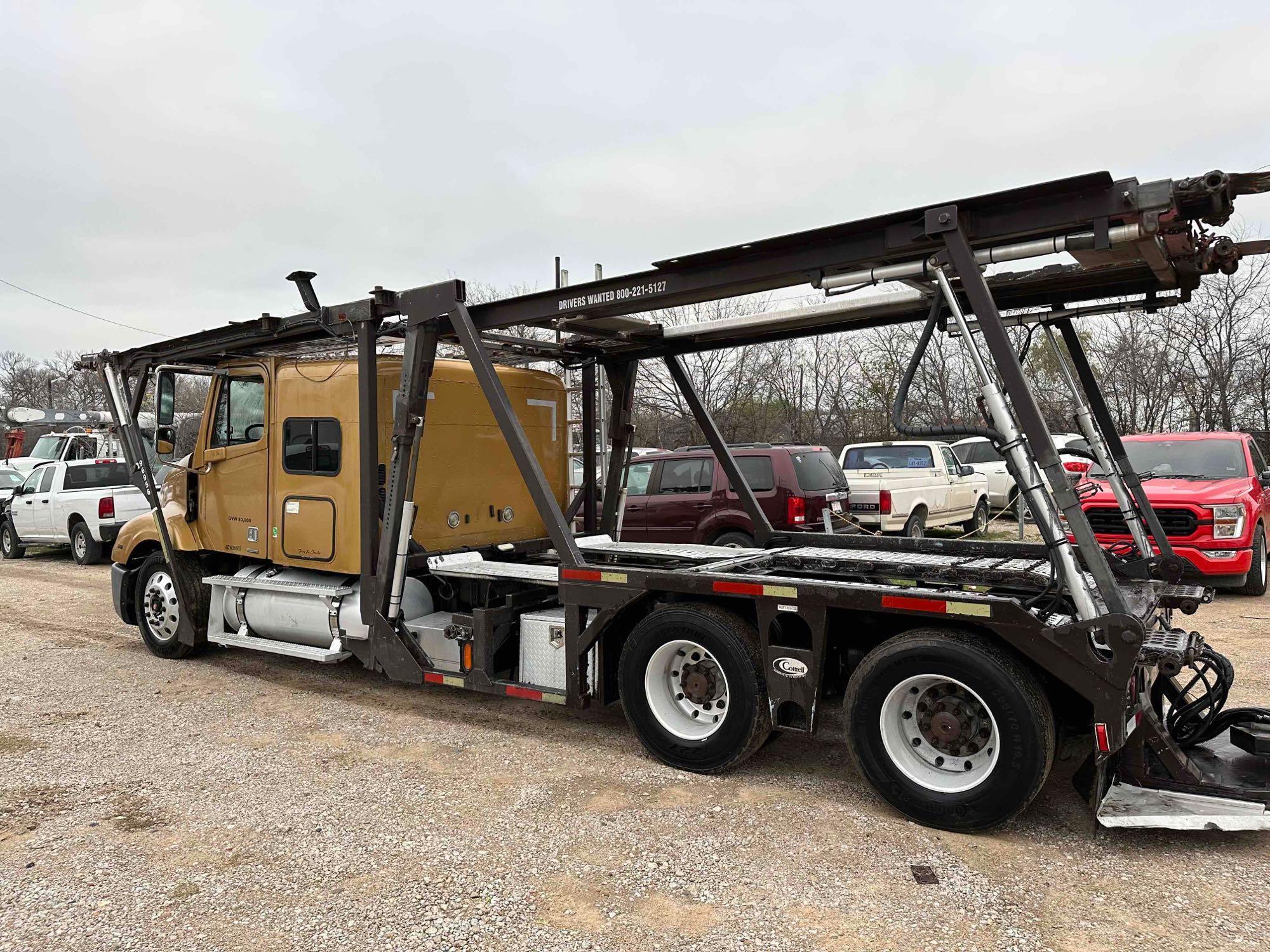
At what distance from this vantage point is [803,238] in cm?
470

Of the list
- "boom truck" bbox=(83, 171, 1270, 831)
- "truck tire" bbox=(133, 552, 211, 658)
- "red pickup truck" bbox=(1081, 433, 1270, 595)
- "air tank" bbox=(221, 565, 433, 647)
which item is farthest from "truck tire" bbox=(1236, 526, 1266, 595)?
"truck tire" bbox=(133, 552, 211, 658)

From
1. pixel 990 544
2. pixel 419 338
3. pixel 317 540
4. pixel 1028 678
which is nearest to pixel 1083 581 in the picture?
pixel 1028 678

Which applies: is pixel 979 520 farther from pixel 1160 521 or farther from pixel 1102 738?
pixel 1102 738

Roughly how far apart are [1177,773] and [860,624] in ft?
4.99

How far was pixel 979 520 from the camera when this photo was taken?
1636 cm

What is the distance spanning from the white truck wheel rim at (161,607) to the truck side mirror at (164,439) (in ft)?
4.12

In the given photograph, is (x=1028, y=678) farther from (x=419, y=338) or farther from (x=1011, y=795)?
(x=419, y=338)

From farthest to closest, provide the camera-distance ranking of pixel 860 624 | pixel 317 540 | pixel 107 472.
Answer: pixel 107 472
pixel 317 540
pixel 860 624

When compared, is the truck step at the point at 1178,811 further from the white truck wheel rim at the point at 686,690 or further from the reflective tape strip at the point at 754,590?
the white truck wheel rim at the point at 686,690

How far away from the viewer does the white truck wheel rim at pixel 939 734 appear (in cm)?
416

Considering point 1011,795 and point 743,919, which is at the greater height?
point 1011,795

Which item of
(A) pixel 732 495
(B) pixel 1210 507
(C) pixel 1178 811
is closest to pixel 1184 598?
(C) pixel 1178 811

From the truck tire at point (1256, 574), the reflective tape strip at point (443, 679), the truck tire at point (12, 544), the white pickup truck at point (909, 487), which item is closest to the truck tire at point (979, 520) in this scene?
the white pickup truck at point (909, 487)

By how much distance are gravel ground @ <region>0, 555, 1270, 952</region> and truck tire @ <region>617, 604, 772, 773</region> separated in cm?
19
